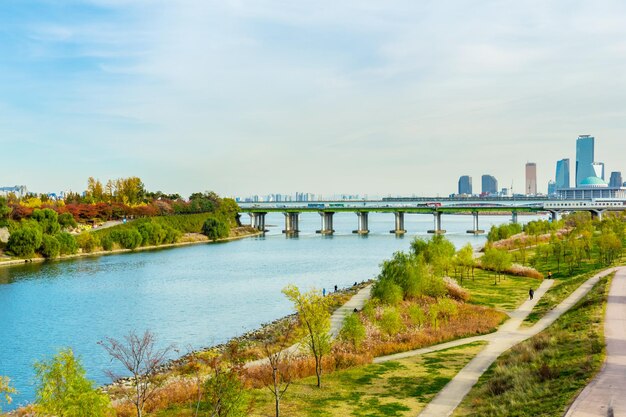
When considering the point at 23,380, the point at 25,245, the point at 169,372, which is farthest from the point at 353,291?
the point at 25,245

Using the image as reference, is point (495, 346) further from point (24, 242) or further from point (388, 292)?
point (24, 242)

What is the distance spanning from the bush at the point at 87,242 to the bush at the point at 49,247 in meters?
10.7

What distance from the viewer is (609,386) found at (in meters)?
25.7

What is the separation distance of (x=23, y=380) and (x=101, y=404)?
20829mm

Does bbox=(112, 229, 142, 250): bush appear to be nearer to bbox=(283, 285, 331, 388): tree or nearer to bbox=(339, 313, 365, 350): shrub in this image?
bbox=(339, 313, 365, 350): shrub

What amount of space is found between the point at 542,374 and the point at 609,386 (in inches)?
181

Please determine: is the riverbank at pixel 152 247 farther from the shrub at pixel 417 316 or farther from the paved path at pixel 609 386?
the paved path at pixel 609 386

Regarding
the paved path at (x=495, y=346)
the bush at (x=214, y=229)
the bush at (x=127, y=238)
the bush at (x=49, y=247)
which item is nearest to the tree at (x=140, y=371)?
the paved path at (x=495, y=346)

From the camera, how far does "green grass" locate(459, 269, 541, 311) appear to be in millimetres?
60131

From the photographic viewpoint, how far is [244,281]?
8450 centimetres

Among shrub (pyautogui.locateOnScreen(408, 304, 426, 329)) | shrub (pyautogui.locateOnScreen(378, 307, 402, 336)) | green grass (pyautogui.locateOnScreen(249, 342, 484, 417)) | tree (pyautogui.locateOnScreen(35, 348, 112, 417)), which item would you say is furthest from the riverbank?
tree (pyautogui.locateOnScreen(35, 348, 112, 417))

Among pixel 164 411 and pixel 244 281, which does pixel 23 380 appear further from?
pixel 244 281

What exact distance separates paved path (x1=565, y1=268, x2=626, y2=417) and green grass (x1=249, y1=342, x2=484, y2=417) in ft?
25.8

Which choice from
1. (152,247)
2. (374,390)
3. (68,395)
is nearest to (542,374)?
(374,390)
